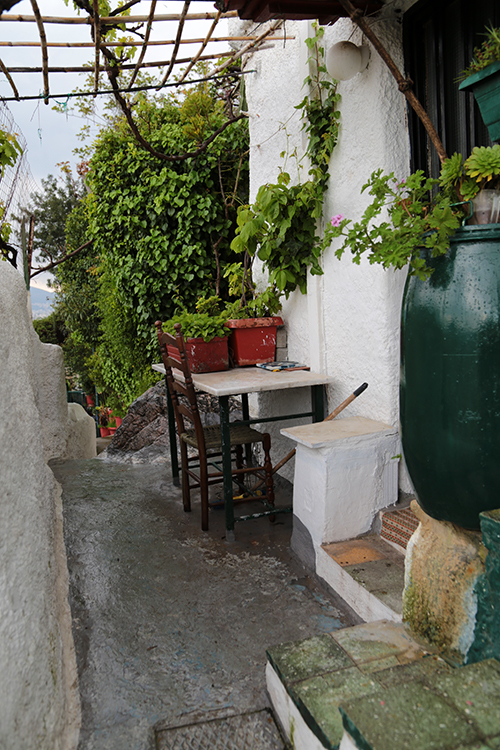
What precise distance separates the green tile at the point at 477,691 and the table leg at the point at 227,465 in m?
1.85

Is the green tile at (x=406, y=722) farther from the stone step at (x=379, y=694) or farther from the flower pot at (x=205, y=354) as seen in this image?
the flower pot at (x=205, y=354)

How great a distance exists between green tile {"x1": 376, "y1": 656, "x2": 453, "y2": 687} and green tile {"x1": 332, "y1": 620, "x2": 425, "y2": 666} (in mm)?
210

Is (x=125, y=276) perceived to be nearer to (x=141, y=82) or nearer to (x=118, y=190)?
(x=118, y=190)

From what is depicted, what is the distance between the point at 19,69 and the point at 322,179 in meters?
2.02

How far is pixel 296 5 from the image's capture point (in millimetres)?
2539

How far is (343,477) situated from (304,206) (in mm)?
1733

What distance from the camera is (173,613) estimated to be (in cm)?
238

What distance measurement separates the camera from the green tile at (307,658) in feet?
5.41

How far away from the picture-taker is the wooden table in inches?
117

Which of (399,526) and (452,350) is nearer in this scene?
(452,350)

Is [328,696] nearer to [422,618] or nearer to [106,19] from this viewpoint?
[422,618]

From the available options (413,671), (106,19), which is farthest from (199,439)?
(106,19)

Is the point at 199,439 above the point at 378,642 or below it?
above

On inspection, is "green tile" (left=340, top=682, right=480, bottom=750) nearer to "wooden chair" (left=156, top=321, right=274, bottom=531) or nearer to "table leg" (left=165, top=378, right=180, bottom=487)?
"wooden chair" (left=156, top=321, right=274, bottom=531)
